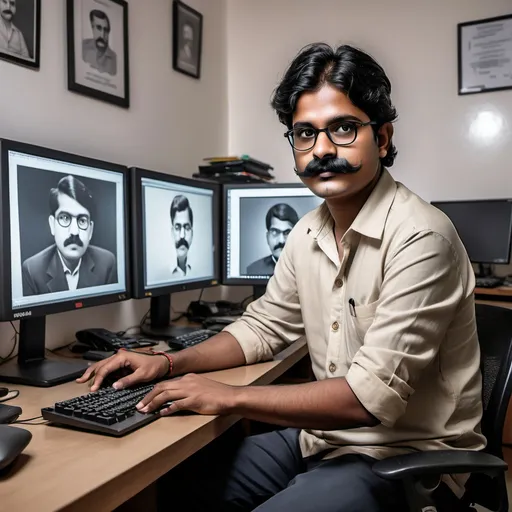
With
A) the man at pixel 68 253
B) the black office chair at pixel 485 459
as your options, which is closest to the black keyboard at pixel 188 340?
the man at pixel 68 253

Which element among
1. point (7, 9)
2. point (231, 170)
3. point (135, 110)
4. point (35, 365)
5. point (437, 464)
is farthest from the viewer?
point (231, 170)

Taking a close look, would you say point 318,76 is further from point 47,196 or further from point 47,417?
point 47,417

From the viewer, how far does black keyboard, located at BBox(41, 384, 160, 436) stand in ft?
2.92

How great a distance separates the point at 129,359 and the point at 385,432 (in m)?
0.55

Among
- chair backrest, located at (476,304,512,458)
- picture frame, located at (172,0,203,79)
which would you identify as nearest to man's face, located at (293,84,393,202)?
chair backrest, located at (476,304,512,458)

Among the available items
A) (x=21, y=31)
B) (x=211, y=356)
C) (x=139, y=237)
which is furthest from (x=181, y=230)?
(x=21, y=31)

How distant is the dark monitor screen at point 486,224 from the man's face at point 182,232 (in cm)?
123

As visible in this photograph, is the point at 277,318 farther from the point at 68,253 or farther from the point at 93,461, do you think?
the point at 93,461

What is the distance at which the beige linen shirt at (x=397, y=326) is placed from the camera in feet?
3.16

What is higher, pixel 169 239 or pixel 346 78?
pixel 346 78

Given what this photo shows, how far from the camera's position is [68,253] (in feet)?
4.36

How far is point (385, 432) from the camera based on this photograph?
41.9 inches

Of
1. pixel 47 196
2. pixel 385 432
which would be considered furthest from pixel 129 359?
pixel 385 432

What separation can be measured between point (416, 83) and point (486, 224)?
0.72 m
